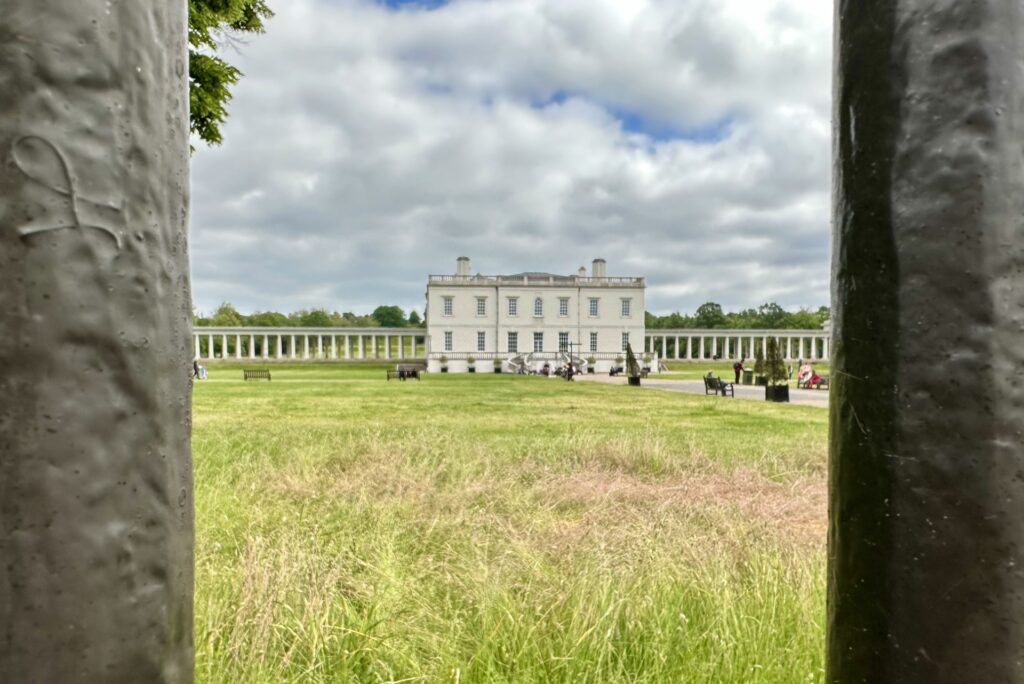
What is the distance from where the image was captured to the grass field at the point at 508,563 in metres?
2.65

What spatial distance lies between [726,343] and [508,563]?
284 ft

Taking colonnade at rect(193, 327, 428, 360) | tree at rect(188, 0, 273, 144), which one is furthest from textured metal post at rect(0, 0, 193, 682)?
colonnade at rect(193, 327, 428, 360)

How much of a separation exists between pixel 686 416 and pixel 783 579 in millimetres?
12495

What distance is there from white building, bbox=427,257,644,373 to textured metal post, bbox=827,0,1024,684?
71752 millimetres

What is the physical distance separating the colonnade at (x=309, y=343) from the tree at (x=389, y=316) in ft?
136

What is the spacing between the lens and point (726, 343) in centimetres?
8544

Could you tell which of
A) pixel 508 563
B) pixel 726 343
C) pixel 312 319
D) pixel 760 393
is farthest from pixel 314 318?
pixel 508 563

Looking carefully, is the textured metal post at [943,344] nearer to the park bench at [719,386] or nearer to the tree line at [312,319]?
the park bench at [719,386]

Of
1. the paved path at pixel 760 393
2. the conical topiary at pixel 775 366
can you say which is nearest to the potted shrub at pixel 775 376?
the conical topiary at pixel 775 366

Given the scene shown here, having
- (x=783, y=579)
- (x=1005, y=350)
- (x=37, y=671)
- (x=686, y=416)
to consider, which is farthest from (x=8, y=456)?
(x=686, y=416)

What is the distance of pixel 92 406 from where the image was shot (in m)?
0.86

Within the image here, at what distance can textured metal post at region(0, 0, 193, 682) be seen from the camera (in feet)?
2.73

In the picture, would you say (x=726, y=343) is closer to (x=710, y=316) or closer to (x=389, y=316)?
(x=710, y=316)

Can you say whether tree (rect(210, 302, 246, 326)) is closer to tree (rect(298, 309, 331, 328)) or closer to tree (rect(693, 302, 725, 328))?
tree (rect(298, 309, 331, 328))
